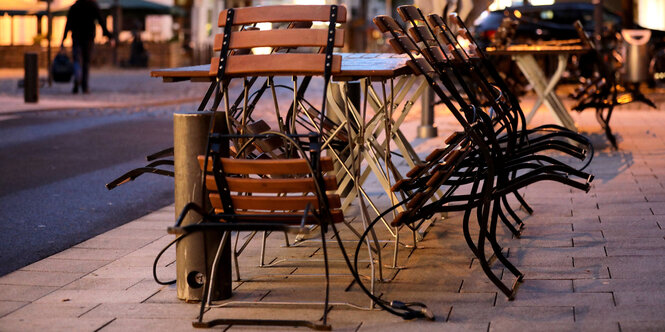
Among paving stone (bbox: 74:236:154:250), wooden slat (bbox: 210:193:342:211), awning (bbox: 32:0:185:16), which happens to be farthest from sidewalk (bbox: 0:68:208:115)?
awning (bbox: 32:0:185:16)

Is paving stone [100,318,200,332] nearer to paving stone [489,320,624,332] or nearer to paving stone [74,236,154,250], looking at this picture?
paving stone [489,320,624,332]

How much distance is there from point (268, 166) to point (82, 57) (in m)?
17.0

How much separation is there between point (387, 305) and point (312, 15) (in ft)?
4.02

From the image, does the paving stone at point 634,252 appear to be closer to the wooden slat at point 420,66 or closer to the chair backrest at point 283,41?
the wooden slat at point 420,66

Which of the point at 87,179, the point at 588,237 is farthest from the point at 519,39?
the point at 588,237

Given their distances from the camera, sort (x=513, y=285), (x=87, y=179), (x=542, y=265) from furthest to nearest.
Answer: (x=87, y=179) → (x=542, y=265) → (x=513, y=285)

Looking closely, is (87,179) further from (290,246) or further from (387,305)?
(387,305)

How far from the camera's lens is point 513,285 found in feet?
15.6

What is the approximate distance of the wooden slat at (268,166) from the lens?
Result: 4180mm

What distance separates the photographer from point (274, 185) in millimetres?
4223

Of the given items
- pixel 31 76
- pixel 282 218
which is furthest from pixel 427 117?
pixel 31 76

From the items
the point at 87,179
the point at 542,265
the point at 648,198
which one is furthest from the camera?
the point at 87,179

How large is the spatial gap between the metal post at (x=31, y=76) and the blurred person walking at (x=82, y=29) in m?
2.99

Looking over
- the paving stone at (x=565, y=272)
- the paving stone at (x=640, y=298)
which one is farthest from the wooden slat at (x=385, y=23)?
the paving stone at (x=640, y=298)
